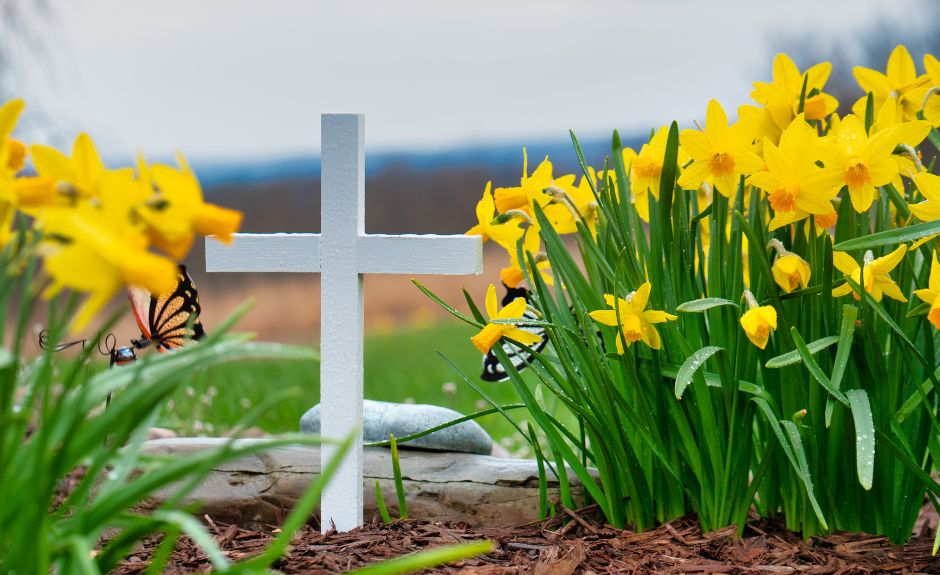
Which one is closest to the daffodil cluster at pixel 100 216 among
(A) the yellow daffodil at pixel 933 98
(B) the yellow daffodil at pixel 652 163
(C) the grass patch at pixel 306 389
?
(B) the yellow daffodil at pixel 652 163

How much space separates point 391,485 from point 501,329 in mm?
753

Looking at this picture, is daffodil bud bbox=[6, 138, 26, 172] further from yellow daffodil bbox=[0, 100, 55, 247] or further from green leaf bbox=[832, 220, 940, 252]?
green leaf bbox=[832, 220, 940, 252]

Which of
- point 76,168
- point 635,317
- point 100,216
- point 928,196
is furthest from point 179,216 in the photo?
point 928,196

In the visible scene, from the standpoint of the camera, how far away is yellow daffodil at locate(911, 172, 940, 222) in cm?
170

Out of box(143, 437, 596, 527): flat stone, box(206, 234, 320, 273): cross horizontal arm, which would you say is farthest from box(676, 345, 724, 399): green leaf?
box(206, 234, 320, 273): cross horizontal arm

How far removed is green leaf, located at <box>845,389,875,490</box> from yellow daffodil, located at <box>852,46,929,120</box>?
0.71 meters

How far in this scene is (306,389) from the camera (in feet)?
17.9

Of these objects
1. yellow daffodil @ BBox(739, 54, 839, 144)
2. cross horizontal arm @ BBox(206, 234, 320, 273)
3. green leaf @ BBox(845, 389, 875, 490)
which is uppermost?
yellow daffodil @ BBox(739, 54, 839, 144)

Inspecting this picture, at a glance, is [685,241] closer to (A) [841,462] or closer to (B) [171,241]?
(A) [841,462]

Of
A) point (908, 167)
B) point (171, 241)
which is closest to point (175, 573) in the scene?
point (171, 241)

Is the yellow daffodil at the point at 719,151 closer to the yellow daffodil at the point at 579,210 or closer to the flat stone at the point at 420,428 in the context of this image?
the yellow daffodil at the point at 579,210

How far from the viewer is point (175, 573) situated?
1650mm

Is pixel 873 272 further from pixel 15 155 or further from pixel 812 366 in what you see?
pixel 15 155

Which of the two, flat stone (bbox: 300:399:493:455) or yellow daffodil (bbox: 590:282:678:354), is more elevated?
yellow daffodil (bbox: 590:282:678:354)
